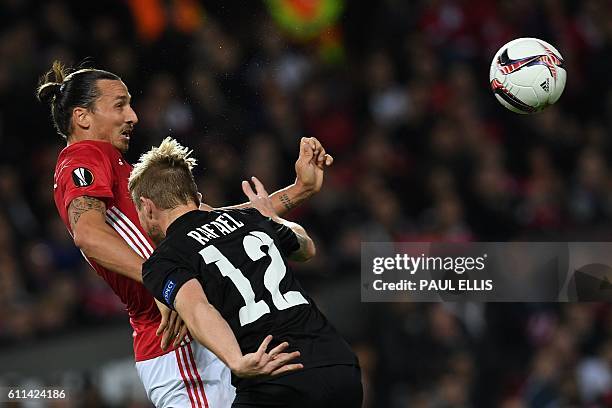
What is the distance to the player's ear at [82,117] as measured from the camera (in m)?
5.40

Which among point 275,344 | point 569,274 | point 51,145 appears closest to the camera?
point 275,344

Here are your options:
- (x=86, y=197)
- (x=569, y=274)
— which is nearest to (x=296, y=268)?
(x=569, y=274)

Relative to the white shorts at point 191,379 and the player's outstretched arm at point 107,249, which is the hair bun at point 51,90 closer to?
the player's outstretched arm at point 107,249

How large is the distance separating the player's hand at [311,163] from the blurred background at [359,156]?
281cm

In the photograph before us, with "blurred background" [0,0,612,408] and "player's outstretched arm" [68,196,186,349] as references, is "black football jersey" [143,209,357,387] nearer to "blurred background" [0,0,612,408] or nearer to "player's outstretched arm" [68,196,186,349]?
"player's outstretched arm" [68,196,186,349]

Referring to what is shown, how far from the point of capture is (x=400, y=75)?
1227 centimetres

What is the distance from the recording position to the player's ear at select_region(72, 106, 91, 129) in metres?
5.40

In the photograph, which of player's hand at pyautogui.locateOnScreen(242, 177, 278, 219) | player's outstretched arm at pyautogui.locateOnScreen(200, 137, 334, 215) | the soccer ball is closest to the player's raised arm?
player's hand at pyautogui.locateOnScreen(242, 177, 278, 219)

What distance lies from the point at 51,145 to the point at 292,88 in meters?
2.51

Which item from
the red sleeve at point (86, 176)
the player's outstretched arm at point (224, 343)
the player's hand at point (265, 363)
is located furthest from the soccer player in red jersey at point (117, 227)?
the player's hand at point (265, 363)

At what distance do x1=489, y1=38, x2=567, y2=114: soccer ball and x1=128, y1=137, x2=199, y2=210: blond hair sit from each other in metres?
2.28

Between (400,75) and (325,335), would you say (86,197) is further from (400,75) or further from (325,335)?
(400,75)

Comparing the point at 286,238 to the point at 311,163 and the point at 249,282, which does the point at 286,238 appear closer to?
the point at 249,282

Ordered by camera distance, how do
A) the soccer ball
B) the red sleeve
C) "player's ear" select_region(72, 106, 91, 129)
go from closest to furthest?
the red sleeve, "player's ear" select_region(72, 106, 91, 129), the soccer ball
